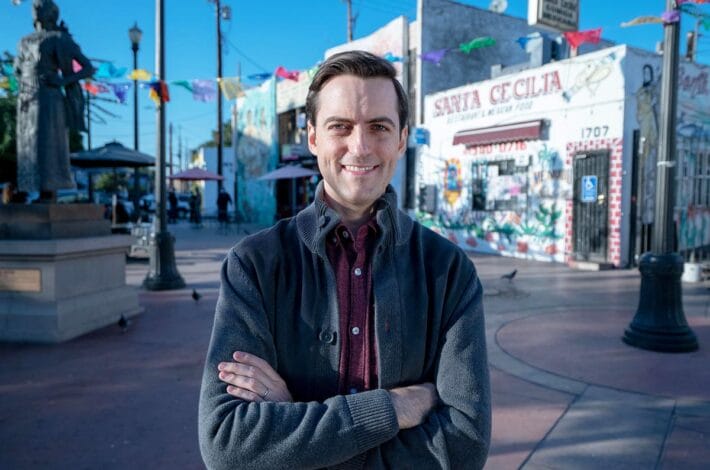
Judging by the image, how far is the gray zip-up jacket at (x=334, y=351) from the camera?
138cm

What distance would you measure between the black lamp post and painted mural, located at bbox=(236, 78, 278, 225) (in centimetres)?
1601

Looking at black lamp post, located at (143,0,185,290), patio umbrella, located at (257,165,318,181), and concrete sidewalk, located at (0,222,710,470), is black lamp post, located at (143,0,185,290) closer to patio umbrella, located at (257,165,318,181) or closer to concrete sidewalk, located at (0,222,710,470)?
concrete sidewalk, located at (0,222,710,470)

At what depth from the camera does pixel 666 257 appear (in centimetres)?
514

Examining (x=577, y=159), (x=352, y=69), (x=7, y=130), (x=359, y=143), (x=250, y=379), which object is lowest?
(x=250, y=379)

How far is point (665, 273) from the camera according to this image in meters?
5.17

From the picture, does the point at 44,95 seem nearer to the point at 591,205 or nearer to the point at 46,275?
the point at 46,275

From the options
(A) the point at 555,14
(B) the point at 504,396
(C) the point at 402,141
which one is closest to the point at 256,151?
(A) the point at 555,14

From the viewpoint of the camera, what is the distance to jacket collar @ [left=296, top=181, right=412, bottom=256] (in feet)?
5.28

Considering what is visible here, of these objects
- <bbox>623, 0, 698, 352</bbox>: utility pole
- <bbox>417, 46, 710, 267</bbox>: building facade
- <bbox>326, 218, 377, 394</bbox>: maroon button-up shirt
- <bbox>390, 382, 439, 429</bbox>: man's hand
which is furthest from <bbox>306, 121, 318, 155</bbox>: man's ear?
<bbox>417, 46, 710, 267</bbox>: building facade

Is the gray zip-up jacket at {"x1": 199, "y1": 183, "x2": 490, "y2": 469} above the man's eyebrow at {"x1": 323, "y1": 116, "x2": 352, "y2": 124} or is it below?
below

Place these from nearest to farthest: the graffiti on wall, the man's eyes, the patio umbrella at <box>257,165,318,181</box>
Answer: the man's eyes < the graffiti on wall < the patio umbrella at <box>257,165,318,181</box>

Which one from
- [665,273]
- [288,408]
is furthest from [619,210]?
[288,408]

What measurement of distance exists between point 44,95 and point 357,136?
19.5 ft

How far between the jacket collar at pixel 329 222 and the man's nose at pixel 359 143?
0.19 m
